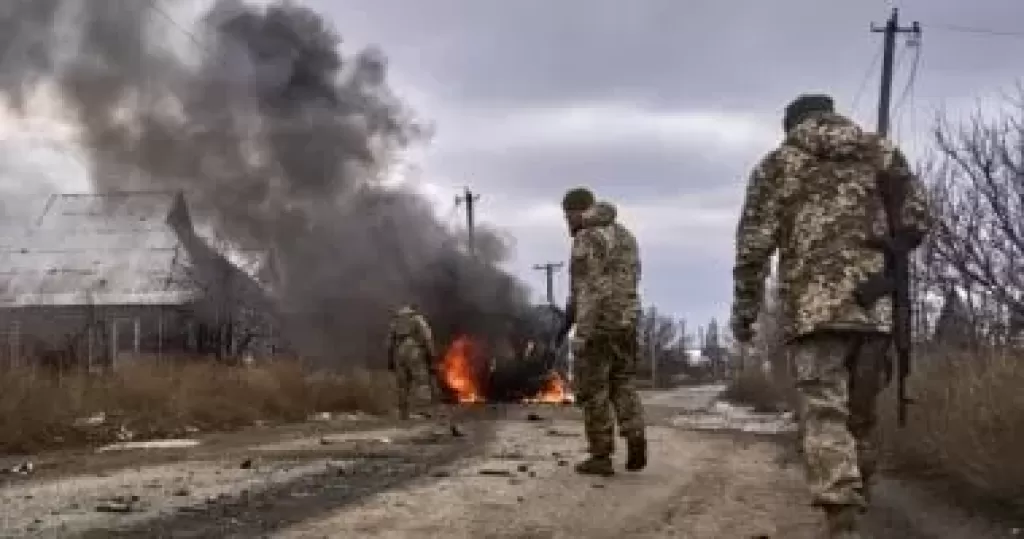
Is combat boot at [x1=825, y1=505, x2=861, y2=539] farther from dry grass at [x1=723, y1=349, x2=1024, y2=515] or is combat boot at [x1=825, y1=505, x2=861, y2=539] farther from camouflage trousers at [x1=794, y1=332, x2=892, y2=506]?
dry grass at [x1=723, y1=349, x2=1024, y2=515]

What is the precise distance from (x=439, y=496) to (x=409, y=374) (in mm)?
13857

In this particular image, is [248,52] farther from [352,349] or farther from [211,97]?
[352,349]

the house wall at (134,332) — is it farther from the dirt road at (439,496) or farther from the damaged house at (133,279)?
the dirt road at (439,496)

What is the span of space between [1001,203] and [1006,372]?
5.53 meters

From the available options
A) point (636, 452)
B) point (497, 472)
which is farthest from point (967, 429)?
point (497, 472)

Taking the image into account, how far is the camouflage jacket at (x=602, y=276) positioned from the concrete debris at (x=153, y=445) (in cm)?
697

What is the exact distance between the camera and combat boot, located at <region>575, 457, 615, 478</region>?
380 inches

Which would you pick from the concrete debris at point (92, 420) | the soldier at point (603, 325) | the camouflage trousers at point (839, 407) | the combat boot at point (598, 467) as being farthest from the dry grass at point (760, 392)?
the camouflage trousers at point (839, 407)

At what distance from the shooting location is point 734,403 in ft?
129

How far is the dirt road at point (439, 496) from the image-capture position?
7141mm

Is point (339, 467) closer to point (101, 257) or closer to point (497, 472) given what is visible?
point (497, 472)

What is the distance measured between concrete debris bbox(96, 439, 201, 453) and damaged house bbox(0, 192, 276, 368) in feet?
63.6

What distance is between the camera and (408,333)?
2238cm

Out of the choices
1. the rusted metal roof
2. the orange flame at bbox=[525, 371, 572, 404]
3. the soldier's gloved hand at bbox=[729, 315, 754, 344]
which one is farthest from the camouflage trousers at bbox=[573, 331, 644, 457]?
the rusted metal roof
